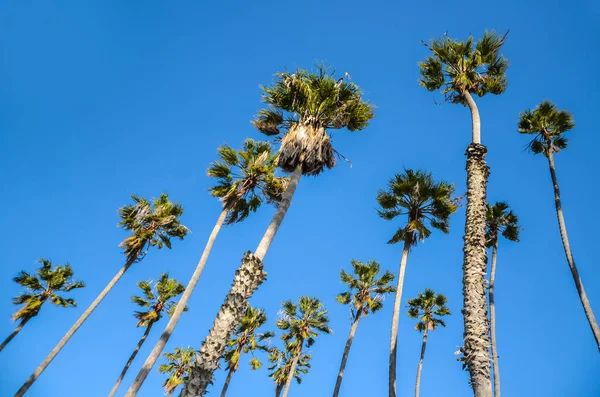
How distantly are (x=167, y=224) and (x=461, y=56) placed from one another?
624 inches

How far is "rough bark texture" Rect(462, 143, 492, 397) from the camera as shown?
252 inches

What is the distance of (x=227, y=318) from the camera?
724 cm

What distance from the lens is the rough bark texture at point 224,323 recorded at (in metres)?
6.64

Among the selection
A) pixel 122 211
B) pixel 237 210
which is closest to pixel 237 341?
pixel 122 211

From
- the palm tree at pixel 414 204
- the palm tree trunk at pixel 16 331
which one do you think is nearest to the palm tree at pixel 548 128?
the palm tree at pixel 414 204

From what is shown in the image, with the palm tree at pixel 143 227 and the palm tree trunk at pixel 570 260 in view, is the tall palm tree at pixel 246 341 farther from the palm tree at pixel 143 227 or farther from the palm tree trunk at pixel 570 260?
the palm tree trunk at pixel 570 260

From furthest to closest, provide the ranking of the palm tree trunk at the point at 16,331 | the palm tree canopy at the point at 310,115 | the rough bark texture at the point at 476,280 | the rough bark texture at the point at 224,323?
1. the palm tree trunk at the point at 16,331
2. the palm tree canopy at the point at 310,115
3. the rough bark texture at the point at 224,323
4. the rough bark texture at the point at 476,280

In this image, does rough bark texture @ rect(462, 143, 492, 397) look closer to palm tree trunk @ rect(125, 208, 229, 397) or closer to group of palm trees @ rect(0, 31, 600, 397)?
group of palm trees @ rect(0, 31, 600, 397)

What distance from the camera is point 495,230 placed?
76.3ft

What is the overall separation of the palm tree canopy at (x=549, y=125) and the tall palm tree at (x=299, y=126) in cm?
1335

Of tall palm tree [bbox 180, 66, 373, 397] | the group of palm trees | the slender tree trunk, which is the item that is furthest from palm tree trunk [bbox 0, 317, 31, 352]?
tall palm tree [bbox 180, 66, 373, 397]

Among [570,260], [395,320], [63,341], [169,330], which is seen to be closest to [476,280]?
[395,320]

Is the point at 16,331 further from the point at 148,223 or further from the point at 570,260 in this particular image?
the point at 570,260

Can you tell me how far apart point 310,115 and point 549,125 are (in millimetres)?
15902
